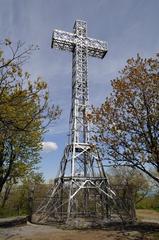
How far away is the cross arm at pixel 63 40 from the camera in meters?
25.4

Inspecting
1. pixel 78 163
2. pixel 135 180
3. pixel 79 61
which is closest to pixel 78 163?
pixel 78 163

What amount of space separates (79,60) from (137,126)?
46.3 feet

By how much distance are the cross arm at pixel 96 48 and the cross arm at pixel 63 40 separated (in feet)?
6.79

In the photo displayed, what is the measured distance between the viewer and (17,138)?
17.3 meters

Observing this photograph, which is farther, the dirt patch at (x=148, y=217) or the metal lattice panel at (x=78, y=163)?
the dirt patch at (x=148, y=217)

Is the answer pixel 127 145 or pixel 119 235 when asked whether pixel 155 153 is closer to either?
pixel 127 145

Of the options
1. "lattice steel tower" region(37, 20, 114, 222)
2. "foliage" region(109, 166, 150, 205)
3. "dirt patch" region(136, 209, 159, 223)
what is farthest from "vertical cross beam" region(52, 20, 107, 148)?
"foliage" region(109, 166, 150, 205)

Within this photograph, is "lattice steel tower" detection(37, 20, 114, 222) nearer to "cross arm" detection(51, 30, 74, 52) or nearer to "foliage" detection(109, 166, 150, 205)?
"cross arm" detection(51, 30, 74, 52)

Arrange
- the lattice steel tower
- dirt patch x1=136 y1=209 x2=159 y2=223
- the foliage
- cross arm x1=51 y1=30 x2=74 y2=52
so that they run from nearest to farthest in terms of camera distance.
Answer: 1. the lattice steel tower
2. cross arm x1=51 y1=30 x2=74 y2=52
3. dirt patch x1=136 y1=209 x2=159 y2=223
4. the foliage

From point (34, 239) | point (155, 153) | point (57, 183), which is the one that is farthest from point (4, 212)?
point (155, 153)

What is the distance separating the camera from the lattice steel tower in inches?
795

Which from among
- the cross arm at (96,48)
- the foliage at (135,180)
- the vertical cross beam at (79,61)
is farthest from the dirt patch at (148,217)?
the cross arm at (96,48)

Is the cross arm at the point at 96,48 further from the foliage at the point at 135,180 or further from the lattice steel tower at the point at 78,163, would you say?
the foliage at the point at 135,180

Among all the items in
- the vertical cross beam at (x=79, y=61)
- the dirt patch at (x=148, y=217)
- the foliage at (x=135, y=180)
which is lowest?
the dirt patch at (x=148, y=217)
